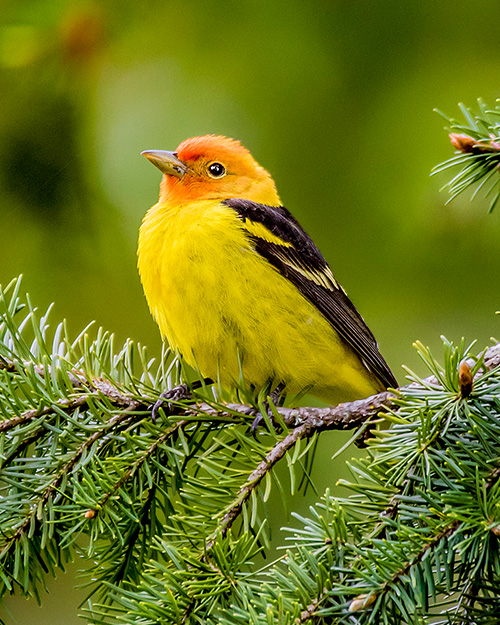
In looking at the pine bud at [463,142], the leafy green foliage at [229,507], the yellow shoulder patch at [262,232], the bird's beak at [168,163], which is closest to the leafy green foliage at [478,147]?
the pine bud at [463,142]

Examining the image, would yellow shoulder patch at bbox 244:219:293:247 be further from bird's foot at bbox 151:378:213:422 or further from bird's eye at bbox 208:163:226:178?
bird's foot at bbox 151:378:213:422

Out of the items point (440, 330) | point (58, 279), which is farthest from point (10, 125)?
point (440, 330)

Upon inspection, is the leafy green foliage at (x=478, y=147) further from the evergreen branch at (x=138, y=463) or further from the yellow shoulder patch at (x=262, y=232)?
the yellow shoulder patch at (x=262, y=232)

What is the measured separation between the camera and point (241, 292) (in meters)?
2.95

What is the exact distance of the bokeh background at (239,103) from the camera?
130 inches

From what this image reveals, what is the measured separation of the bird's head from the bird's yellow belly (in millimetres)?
398

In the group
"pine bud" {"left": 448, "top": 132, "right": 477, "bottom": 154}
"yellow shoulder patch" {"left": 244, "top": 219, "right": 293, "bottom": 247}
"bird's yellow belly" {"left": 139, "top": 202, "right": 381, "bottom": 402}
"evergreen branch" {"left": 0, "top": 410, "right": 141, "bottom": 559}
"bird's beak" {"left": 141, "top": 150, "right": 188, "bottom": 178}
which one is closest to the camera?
"evergreen branch" {"left": 0, "top": 410, "right": 141, "bottom": 559}

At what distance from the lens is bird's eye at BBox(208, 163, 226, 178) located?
370cm

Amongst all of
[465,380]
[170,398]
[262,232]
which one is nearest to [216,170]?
[262,232]

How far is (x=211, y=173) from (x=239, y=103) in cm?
38

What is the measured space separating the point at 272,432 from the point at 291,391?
1165 mm

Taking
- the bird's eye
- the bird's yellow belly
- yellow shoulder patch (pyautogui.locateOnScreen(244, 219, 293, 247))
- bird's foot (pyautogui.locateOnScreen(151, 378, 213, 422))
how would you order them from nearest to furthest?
bird's foot (pyautogui.locateOnScreen(151, 378, 213, 422))
the bird's yellow belly
yellow shoulder patch (pyautogui.locateOnScreen(244, 219, 293, 247))
the bird's eye

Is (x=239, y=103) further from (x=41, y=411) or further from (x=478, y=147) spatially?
(x=41, y=411)

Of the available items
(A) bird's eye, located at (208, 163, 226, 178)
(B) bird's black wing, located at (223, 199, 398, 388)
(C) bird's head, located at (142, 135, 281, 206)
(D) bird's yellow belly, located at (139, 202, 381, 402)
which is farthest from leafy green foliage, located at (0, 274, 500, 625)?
(A) bird's eye, located at (208, 163, 226, 178)
